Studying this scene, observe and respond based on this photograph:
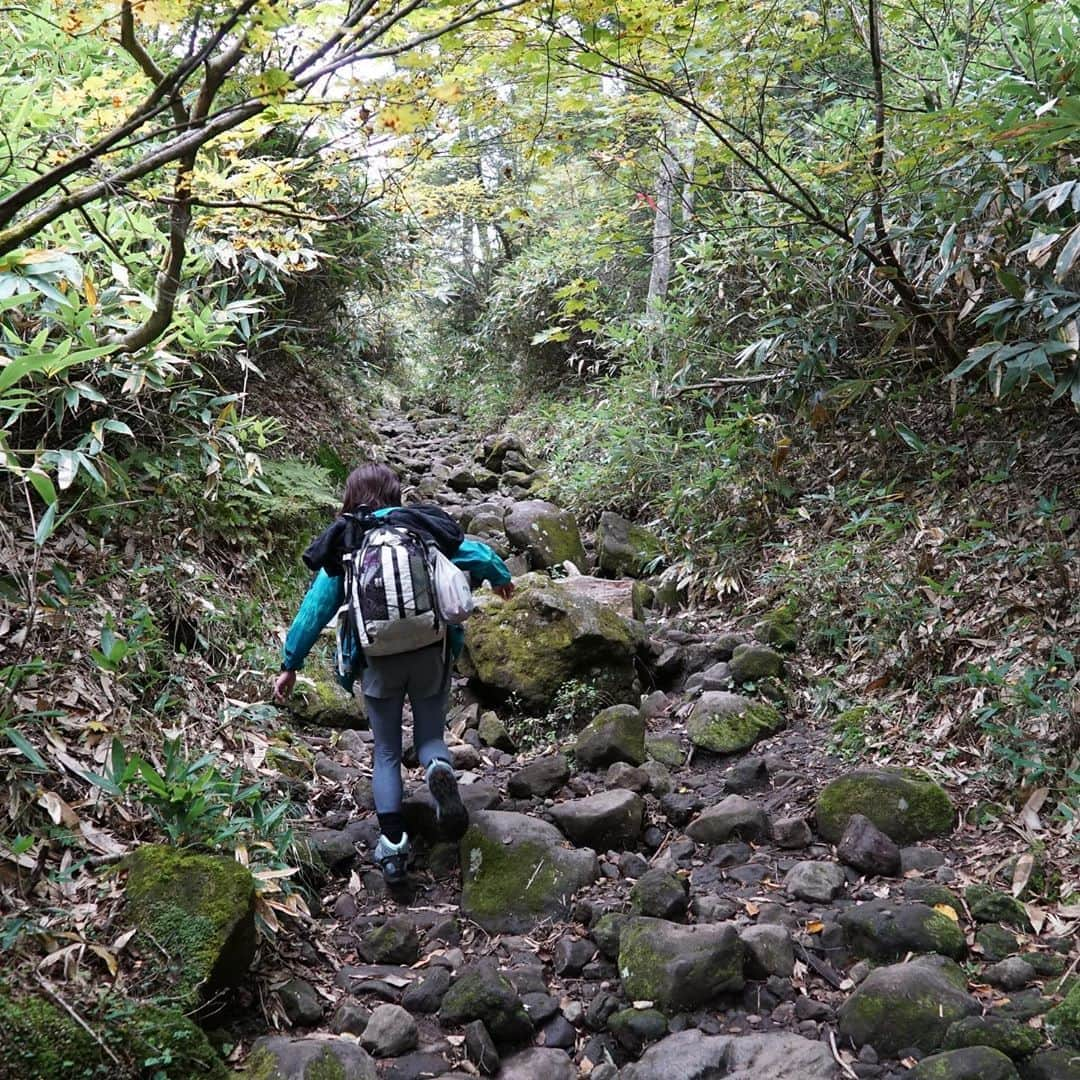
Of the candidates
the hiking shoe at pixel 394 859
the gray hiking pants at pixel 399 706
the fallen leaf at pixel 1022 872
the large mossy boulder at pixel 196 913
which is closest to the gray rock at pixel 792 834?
the fallen leaf at pixel 1022 872

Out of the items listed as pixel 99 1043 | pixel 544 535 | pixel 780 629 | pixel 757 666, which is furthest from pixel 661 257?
pixel 99 1043

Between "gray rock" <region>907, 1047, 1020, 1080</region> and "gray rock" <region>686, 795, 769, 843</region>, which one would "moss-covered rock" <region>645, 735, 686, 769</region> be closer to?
"gray rock" <region>686, 795, 769, 843</region>

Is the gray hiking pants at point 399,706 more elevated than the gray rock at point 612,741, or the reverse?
the gray hiking pants at point 399,706

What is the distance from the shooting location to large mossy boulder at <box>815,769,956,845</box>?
3.36m

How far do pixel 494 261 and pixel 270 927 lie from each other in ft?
50.4

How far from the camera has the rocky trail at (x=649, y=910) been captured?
233 cm

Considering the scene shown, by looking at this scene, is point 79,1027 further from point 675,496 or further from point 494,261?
point 494,261

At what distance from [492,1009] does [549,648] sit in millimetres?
2536

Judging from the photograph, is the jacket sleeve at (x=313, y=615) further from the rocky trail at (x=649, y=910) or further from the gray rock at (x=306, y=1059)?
the gray rock at (x=306, y=1059)

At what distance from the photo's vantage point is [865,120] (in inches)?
211

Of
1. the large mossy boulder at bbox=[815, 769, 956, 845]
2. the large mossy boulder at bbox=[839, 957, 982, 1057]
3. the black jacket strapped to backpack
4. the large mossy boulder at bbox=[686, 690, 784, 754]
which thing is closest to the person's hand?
the black jacket strapped to backpack

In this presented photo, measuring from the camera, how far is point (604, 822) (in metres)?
3.51

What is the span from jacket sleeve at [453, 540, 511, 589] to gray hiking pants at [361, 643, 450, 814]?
0.41m

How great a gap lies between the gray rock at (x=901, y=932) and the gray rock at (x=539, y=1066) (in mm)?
1082
